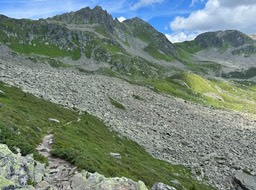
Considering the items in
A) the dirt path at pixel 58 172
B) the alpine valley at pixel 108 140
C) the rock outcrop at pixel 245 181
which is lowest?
the rock outcrop at pixel 245 181

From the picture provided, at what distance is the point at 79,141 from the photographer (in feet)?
131

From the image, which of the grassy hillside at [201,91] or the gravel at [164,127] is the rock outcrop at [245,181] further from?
the grassy hillside at [201,91]

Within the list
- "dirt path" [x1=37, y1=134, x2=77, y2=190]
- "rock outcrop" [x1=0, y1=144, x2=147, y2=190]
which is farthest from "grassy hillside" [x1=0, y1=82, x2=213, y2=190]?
"rock outcrop" [x1=0, y1=144, x2=147, y2=190]

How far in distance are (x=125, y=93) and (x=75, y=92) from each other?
2455 cm

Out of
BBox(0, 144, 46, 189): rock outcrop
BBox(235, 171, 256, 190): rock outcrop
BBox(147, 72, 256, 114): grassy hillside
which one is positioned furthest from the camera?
BBox(147, 72, 256, 114): grassy hillside

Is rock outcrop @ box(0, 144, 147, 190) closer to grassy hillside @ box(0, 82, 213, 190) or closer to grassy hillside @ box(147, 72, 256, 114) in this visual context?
grassy hillside @ box(0, 82, 213, 190)

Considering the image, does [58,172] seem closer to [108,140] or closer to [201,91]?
[108,140]

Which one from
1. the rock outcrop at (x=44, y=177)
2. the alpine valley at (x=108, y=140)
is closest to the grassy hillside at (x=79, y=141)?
the alpine valley at (x=108, y=140)

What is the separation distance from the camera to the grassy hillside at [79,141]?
2811cm

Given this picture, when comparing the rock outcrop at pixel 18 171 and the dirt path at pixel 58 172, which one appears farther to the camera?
the dirt path at pixel 58 172

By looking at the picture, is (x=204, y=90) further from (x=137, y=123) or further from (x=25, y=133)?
(x=25, y=133)

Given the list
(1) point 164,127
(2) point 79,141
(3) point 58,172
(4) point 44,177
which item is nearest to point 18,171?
(4) point 44,177

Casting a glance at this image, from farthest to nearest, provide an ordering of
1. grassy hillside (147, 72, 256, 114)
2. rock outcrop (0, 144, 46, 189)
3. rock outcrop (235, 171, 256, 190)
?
grassy hillside (147, 72, 256, 114)
rock outcrop (235, 171, 256, 190)
rock outcrop (0, 144, 46, 189)

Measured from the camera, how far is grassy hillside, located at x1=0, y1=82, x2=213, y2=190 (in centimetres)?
2811
